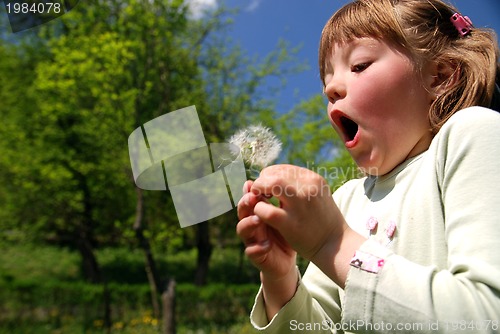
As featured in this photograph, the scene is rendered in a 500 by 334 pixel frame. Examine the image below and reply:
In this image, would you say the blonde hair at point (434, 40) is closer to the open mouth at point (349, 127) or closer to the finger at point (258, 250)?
the open mouth at point (349, 127)

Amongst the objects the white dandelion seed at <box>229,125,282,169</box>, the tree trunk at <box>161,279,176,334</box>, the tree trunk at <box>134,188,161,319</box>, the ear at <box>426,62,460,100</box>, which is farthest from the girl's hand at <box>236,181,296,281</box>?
the tree trunk at <box>134,188,161,319</box>

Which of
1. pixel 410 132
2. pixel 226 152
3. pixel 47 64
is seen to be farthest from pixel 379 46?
pixel 47 64

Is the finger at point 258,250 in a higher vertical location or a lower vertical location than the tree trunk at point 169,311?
higher

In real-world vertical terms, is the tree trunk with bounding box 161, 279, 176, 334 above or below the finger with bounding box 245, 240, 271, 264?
below

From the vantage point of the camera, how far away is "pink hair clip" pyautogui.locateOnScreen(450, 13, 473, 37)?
985mm

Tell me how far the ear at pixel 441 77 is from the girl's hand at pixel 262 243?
402 millimetres

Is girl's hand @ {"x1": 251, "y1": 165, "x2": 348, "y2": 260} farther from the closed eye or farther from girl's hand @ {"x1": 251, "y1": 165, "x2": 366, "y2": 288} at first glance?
the closed eye

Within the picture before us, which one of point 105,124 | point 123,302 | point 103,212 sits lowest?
point 123,302

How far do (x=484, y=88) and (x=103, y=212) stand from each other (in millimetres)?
15062

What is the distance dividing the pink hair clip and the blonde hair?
1 centimetres

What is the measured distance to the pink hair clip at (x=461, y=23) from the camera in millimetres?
985

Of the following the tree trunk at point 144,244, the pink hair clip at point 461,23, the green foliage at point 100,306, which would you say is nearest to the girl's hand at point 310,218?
the pink hair clip at point 461,23

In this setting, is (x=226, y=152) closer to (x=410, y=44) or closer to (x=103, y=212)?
(x=410, y=44)

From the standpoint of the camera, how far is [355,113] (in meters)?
0.86
